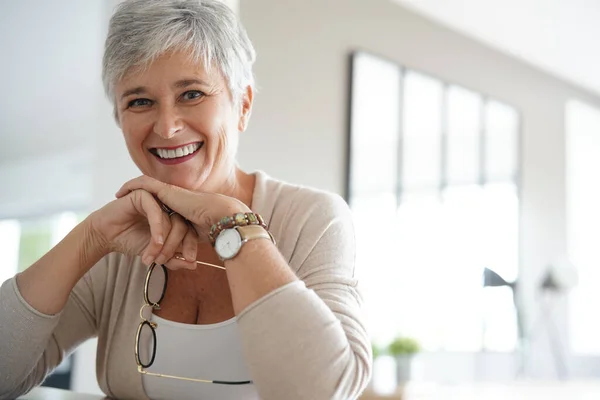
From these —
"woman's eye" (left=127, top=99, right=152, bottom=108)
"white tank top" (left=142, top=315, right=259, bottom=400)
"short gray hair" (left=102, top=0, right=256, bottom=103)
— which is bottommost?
"white tank top" (left=142, top=315, right=259, bottom=400)

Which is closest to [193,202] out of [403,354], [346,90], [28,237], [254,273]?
[254,273]

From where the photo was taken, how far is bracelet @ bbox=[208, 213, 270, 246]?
1.14 metres

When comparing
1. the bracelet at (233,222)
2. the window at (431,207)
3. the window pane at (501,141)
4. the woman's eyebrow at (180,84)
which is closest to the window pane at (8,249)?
the window at (431,207)

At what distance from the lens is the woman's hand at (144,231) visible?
4.04 ft

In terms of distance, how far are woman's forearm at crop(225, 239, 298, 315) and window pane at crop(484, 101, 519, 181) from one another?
471 centimetres

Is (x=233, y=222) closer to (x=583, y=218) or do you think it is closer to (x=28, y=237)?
(x=583, y=218)

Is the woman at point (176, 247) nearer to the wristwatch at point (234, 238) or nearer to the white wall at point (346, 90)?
the wristwatch at point (234, 238)

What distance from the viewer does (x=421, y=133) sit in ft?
16.5

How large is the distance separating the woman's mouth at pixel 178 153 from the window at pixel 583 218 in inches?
241

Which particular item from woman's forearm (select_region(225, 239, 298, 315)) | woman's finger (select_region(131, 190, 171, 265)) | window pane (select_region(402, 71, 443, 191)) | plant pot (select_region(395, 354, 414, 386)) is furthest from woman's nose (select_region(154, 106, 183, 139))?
Answer: window pane (select_region(402, 71, 443, 191))

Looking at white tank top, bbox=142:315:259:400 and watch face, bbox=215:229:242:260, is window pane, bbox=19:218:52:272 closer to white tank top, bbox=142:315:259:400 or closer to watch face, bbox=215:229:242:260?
white tank top, bbox=142:315:259:400

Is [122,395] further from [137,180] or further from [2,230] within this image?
[2,230]

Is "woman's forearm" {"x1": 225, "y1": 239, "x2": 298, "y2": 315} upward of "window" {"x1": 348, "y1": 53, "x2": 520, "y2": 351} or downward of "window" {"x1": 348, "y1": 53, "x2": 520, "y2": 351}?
downward

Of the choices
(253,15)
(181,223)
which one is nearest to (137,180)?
(181,223)
